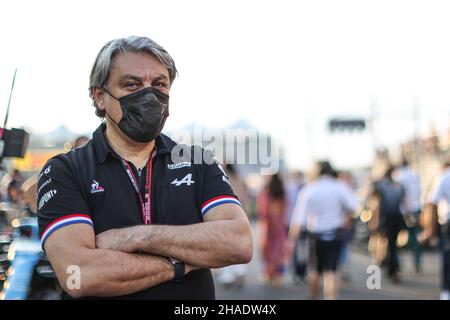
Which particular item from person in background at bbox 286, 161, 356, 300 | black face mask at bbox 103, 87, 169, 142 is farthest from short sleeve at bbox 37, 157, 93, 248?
person in background at bbox 286, 161, 356, 300

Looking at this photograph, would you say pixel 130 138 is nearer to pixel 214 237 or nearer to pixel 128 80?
pixel 128 80

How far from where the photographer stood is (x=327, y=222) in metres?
8.61

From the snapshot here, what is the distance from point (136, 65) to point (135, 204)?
613 millimetres

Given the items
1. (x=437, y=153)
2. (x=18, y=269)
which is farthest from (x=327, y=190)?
(x=437, y=153)

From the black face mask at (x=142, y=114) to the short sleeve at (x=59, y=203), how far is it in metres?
0.32

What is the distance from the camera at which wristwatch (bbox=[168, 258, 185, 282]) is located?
107 inches

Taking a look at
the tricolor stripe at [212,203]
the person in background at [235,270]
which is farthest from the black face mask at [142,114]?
the person in background at [235,270]

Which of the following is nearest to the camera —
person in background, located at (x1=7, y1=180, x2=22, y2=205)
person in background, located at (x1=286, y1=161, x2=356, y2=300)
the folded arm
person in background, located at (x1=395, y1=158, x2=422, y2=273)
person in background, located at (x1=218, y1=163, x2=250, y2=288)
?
the folded arm

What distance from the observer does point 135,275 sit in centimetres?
267

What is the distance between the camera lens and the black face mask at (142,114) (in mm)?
2881

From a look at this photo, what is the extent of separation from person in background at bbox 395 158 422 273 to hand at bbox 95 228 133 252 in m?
9.55

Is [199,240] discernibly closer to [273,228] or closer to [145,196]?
[145,196]

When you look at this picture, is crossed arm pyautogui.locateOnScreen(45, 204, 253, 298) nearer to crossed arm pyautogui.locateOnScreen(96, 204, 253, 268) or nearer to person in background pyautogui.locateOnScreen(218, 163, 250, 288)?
crossed arm pyautogui.locateOnScreen(96, 204, 253, 268)

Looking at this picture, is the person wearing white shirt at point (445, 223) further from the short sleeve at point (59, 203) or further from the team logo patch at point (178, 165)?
the short sleeve at point (59, 203)
